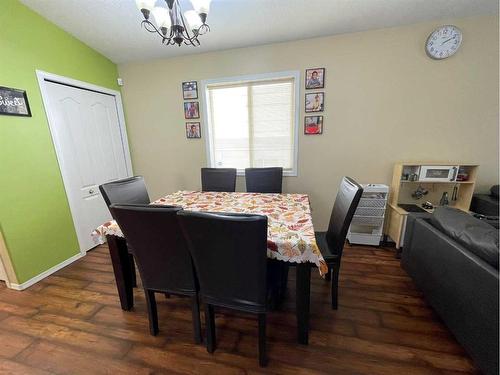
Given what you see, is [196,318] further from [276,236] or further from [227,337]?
[276,236]

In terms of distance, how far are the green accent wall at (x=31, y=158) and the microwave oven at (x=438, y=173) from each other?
3803 mm

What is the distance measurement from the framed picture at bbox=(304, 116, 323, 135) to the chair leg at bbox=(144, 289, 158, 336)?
88.4 inches

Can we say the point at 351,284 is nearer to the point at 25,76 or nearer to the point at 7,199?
the point at 7,199

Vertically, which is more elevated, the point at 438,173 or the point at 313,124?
the point at 313,124

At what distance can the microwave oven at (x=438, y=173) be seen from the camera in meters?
2.13

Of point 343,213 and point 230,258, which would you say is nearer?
point 230,258

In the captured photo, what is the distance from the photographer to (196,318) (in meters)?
1.29

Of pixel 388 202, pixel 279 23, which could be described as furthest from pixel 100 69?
pixel 388 202

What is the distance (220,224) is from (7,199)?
2.15 m

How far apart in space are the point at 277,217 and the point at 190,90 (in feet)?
7.07

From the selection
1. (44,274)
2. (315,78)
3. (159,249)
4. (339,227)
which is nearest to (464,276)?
(339,227)

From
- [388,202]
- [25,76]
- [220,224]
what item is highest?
[25,76]

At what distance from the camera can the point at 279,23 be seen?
2.11 m

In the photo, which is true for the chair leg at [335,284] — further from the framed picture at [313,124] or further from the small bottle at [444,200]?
the small bottle at [444,200]
